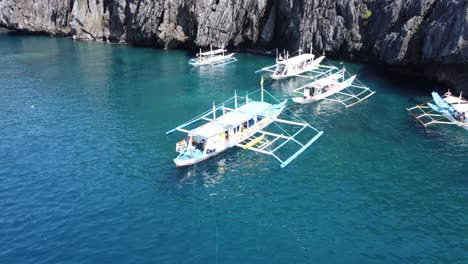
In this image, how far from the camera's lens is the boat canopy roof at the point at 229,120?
60.3 meters

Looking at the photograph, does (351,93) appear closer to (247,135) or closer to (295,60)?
(295,60)

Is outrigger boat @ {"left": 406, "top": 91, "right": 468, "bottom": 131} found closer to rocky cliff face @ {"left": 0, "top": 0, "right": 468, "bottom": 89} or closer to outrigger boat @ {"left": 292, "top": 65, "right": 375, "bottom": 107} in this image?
rocky cliff face @ {"left": 0, "top": 0, "right": 468, "bottom": 89}

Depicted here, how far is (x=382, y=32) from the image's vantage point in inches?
4070

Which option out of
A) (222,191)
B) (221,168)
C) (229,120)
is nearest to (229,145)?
(229,120)

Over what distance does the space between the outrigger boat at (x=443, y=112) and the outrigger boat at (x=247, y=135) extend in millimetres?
21395

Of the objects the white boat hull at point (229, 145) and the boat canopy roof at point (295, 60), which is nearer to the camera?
the white boat hull at point (229, 145)

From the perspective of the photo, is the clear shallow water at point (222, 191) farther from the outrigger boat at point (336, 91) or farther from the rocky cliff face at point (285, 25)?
the rocky cliff face at point (285, 25)

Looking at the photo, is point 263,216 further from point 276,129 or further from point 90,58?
point 90,58

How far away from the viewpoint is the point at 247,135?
65.4m

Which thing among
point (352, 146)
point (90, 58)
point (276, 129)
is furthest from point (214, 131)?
point (90, 58)

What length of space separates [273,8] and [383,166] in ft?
281

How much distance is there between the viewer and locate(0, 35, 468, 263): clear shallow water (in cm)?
4203

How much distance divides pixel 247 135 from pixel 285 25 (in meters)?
73.3

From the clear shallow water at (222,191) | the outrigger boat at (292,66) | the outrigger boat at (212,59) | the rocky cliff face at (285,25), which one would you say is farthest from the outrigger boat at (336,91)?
A: the outrigger boat at (212,59)
